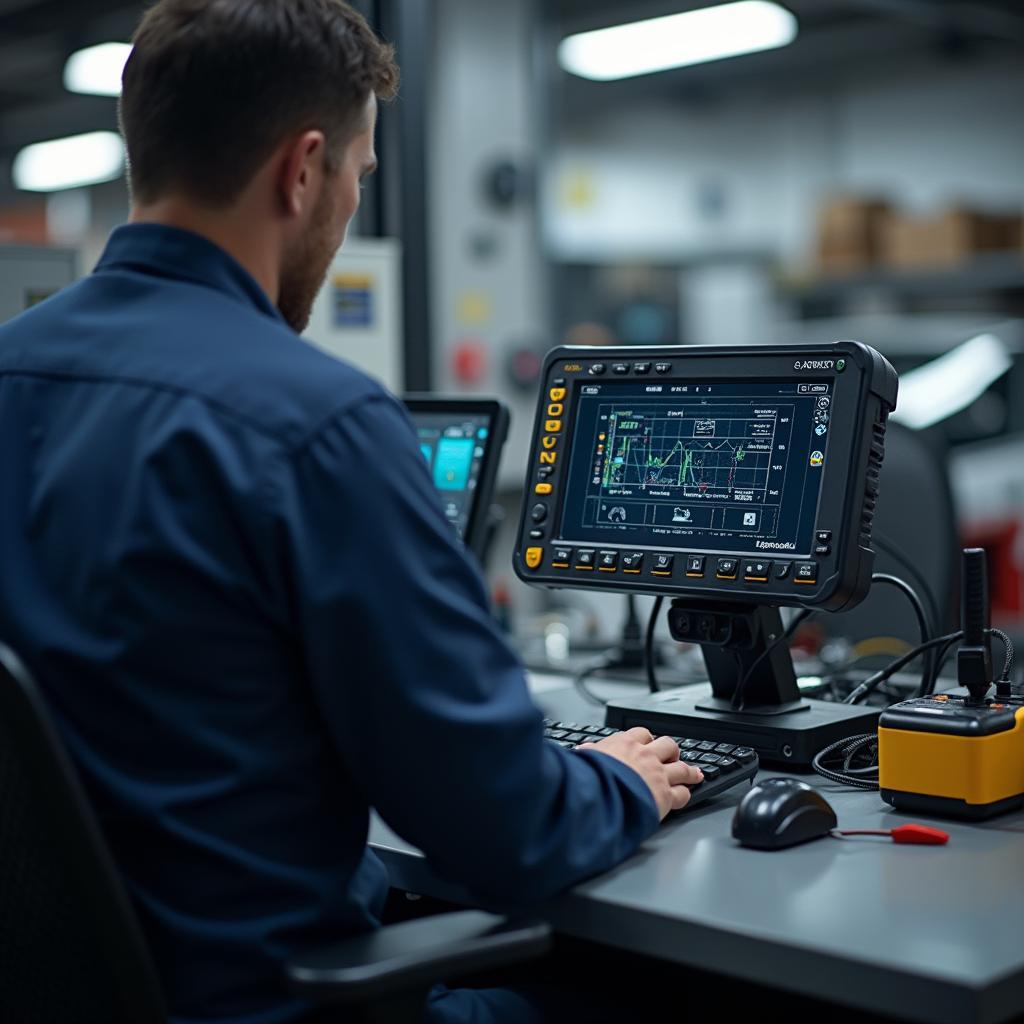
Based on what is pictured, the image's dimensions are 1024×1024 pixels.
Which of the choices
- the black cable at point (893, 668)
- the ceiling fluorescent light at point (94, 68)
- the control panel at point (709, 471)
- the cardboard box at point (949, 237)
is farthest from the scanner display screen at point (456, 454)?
the cardboard box at point (949, 237)

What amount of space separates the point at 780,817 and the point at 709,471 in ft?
1.32

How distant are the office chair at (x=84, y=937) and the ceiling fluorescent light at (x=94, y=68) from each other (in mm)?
5065

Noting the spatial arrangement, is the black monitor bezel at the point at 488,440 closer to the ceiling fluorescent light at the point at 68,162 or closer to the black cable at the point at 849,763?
the black cable at the point at 849,763

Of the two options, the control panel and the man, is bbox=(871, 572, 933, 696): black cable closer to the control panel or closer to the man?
the control panel

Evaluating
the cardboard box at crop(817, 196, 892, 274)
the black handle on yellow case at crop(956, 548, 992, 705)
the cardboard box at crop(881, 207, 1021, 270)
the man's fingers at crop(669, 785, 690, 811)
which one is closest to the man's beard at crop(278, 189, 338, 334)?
the man's fingers at crop(669, 785, 690, 811)

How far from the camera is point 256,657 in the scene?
3.20ft

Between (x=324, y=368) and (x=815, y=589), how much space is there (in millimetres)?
535

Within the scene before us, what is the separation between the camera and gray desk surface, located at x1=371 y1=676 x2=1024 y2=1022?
903mm

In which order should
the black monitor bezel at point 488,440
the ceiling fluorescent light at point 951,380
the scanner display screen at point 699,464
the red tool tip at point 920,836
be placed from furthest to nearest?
the ceiling fluorescent light at point 951,380, the black monitor bezel at point 488,440, the scanner display screen at point 699,464, the red tool tip at point 920,836

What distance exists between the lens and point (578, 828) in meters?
1.07

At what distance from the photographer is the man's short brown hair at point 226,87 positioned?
3.46 feet

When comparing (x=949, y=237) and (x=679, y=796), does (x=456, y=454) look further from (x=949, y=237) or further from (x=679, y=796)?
(x=949, y=237)

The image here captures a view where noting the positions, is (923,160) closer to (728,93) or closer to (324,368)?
(728,93)

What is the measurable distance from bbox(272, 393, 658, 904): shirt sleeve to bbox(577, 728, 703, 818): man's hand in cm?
18
